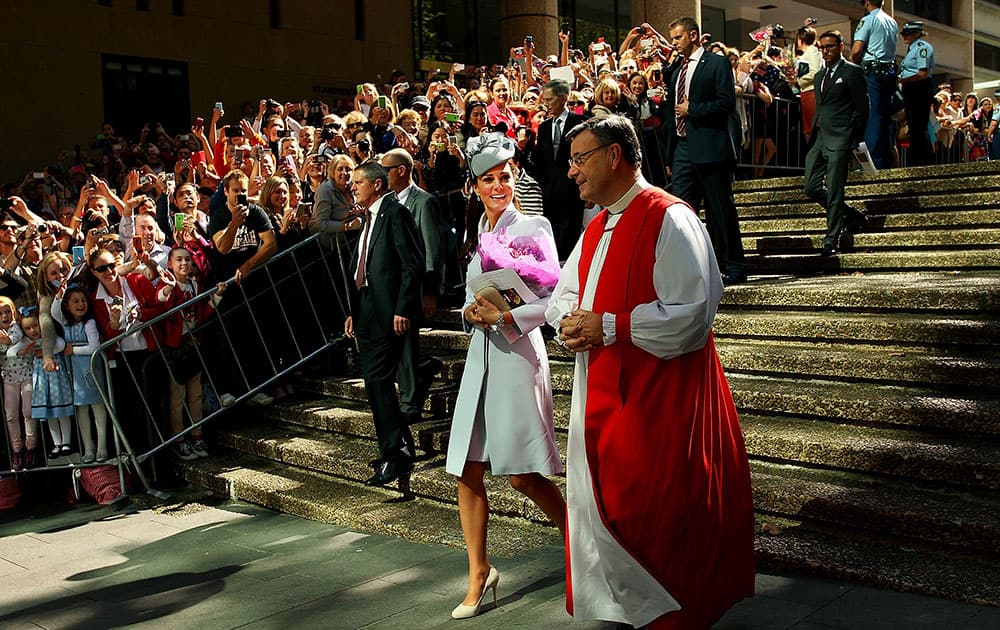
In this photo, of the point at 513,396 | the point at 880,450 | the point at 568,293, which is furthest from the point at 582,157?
the point at 880,450

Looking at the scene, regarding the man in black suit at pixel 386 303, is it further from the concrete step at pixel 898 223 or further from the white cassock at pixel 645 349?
the concrete step at pixel 898 223

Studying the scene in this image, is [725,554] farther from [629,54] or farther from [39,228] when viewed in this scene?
[629,54]

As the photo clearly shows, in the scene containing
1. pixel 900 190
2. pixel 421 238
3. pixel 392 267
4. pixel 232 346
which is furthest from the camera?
pixel 900 190

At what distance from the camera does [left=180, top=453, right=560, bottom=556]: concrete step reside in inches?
233

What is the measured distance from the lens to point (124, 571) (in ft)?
20.2

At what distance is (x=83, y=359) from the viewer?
26.8 feet

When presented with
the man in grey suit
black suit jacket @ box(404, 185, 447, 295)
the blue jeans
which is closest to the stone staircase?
the man in grey suit

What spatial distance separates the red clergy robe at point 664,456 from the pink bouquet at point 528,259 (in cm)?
103

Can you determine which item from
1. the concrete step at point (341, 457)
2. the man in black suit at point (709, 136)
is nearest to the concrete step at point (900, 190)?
the man in black suit at point (709, 136)

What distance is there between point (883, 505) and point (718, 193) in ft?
14.1

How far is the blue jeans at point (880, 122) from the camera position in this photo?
12.4 metres

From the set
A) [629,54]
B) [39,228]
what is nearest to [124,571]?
[39,228]

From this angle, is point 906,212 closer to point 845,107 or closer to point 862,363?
point 845,107

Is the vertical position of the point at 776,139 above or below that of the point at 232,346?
above
